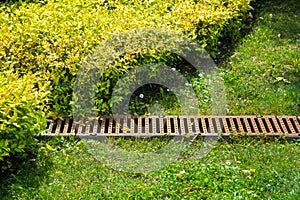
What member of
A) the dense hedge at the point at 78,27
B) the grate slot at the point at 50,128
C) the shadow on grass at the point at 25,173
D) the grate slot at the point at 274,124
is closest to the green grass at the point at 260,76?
the grate slot at the point at 274,124

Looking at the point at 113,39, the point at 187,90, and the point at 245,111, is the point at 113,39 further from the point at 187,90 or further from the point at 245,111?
the point at 245,111

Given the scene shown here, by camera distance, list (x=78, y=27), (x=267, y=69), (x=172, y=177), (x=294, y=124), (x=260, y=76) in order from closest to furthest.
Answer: (x=172, y=177), (x=294, y=124), (x=78, y=27), (x=260, y=76), (x=267, y=69)

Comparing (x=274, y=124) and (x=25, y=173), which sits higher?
(x=274, y=124)

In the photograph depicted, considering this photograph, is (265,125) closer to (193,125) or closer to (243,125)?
(243,125)

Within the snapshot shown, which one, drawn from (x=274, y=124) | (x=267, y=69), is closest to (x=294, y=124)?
(x=274, y=124)

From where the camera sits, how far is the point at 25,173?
406 cm

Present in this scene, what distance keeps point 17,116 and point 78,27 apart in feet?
4.92

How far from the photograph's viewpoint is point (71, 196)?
3.85m

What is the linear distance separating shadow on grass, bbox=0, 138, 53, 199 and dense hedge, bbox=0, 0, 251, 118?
55 cm

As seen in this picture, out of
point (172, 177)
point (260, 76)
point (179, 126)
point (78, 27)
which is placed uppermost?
point (78, 27)

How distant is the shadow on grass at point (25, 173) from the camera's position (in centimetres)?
389

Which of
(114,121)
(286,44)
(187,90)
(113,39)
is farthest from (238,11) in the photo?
(114,121)

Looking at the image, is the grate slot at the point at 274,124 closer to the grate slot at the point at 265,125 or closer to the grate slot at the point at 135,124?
the grate slot at the point at 265,125

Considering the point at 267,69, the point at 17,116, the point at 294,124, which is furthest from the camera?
the point at 267,69
